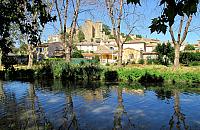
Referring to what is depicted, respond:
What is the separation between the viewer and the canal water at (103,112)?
1159 cm

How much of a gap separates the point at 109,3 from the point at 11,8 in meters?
30.3

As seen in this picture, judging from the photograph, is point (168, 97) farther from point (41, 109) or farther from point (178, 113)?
point (41, 109)

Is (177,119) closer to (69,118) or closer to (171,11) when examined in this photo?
(69,118)

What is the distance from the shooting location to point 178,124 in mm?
11859

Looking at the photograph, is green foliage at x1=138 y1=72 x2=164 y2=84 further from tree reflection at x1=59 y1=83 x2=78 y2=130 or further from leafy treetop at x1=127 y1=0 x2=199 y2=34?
leafy treetop at x1=127 y1=0 x2=199 y2=34

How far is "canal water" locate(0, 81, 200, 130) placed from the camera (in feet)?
38.0

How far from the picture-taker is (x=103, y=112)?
14.2 meters

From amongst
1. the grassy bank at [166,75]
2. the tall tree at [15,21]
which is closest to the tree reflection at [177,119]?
the tall tree at [15,21]

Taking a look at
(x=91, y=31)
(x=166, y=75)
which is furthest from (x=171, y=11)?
(x=91, y=31)

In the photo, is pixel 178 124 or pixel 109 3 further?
pixel 109 3

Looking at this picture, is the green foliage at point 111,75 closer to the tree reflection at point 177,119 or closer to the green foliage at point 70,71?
the green foliage at point 70,71

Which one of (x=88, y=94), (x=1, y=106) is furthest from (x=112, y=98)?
(x=1, y=106)

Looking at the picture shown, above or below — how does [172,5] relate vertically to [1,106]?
above

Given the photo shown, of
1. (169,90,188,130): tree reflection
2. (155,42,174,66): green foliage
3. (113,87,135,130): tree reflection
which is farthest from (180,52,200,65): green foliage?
(169,90,188,130): tree reflection
